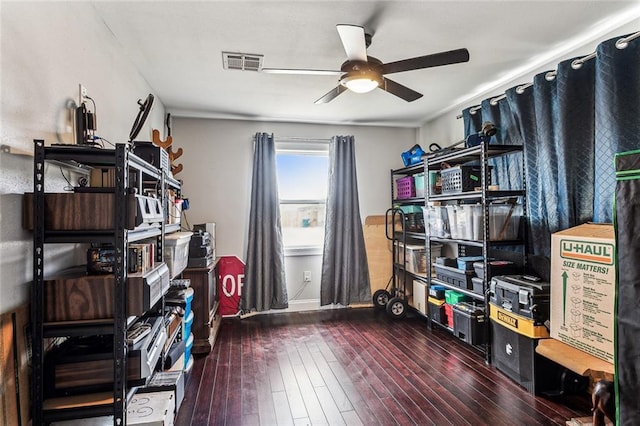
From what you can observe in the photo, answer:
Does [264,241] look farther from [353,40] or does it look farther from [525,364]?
[525,364]

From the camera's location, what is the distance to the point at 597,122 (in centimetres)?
217

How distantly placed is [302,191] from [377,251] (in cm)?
127

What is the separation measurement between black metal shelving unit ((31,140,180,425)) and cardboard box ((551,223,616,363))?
2.29 m

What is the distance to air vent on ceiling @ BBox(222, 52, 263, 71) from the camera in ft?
8.33

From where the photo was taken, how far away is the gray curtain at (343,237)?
427cm

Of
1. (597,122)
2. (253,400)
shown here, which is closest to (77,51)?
(253,400)

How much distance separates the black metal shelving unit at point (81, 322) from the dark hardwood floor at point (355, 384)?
2.64ft

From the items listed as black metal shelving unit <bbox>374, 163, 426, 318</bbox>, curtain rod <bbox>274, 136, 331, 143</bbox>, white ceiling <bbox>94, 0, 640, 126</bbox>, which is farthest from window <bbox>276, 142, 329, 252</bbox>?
white ceiling <bbox>94, 0, 640, 126</bbox>

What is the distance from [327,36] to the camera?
2.29 m

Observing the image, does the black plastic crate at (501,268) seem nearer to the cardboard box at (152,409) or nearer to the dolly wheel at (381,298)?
the dolly wheel at (381,298)

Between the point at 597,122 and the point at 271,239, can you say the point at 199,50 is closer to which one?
the point at 271,239

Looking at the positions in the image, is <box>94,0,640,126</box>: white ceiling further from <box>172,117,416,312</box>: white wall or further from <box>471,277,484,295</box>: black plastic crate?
<box>471,277,484,295</box>: black plastic crate

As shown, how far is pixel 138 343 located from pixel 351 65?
1909 millimetres

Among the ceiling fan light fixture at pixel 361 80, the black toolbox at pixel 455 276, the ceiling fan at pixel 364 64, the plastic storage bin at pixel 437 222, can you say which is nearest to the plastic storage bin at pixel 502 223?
the black toolbox at pixel 455 276
